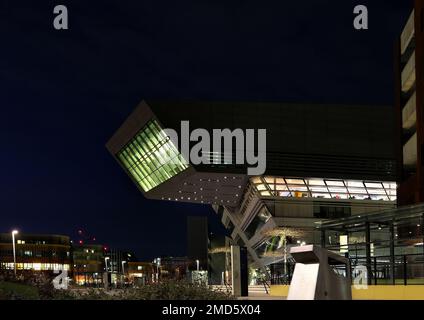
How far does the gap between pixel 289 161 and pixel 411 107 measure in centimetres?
2515

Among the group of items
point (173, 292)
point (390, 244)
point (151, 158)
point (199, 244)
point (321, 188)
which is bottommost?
point (199, 244)

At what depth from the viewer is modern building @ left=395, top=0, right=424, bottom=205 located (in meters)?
48.5

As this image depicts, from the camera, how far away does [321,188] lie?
77.9 m

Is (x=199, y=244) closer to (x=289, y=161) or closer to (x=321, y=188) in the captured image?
(x=321, y=188)

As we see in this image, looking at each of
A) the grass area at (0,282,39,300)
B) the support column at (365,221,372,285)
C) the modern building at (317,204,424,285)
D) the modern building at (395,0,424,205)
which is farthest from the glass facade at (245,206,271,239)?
the grass area at (0,282,39,300)

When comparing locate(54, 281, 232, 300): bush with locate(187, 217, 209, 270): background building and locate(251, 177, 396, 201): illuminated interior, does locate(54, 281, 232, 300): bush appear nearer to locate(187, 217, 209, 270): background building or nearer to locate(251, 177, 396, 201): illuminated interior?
locate(251, 177, 396, 201): illuminated interior

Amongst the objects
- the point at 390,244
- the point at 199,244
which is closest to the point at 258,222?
the point at 390,244

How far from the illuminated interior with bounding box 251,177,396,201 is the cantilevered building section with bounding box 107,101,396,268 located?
4.4 inches

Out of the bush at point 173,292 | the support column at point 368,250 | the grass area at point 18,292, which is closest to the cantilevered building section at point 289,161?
the support column at point 368,250

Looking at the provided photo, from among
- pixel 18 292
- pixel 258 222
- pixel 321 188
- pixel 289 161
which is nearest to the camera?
pixel 18 292

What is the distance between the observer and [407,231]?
29.8m

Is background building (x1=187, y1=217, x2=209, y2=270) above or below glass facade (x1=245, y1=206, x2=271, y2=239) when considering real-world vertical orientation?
below
